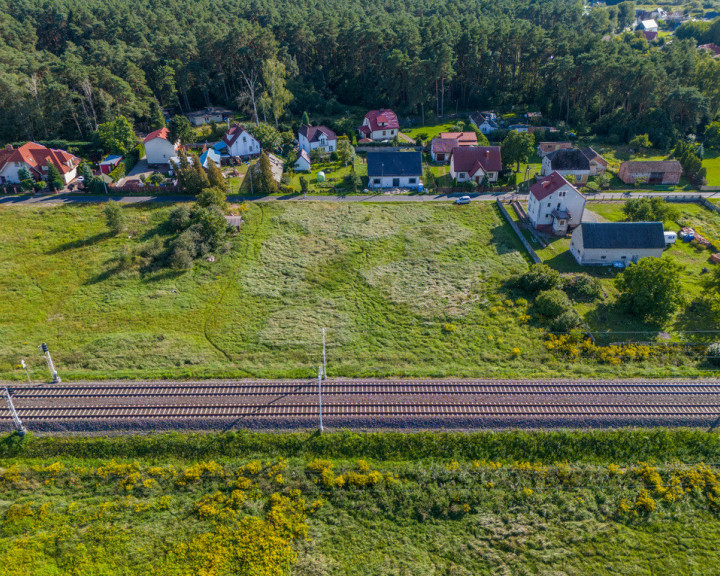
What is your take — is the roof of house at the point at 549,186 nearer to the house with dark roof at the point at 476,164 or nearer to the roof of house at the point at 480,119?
the house with dark roof at the point at 476,164

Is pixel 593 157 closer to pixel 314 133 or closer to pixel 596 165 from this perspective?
pixel 596 165

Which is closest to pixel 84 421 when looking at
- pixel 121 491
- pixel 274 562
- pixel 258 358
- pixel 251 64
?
pixel 121 491

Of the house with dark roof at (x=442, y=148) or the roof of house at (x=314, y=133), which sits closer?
the house with dark roof at (x=442, y=148)

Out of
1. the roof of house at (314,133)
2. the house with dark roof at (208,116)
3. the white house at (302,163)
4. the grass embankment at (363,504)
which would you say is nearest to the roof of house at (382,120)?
the roof of house at (314,133)

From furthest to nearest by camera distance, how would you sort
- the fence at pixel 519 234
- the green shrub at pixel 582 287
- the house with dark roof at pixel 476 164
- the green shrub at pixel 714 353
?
the house with dark roof at pixel 476 164 < the fence at pixel 519 234 < the green shrub at pixel 582 287 < the green shrub at pixel 714 353

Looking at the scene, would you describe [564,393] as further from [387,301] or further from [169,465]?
[169,465]

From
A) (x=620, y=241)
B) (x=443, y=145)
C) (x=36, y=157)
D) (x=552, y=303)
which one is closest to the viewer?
(x=552, y=303)

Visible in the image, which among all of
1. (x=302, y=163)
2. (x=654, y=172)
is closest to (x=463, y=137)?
(x=302, y=163)
